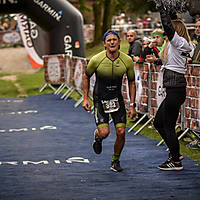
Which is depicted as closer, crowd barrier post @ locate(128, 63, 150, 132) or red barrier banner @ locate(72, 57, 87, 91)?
crowd barrier post @ locate(128, 63, 150, 132)

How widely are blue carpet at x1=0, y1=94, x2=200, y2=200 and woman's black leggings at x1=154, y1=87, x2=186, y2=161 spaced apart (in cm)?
39

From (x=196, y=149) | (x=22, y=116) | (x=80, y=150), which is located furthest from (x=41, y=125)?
(x=196, y=149)

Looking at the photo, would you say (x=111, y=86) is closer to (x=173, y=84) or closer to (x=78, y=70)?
(x=173, y=84)

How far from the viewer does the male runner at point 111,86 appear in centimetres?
741

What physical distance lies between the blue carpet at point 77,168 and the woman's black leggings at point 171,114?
15.5 inches

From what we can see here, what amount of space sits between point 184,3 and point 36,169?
10.5ft

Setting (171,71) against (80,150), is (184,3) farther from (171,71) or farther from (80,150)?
(80,150)

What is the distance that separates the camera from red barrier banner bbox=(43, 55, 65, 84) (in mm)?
18480

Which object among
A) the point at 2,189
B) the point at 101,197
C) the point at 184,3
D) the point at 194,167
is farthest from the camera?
the point at 194,167

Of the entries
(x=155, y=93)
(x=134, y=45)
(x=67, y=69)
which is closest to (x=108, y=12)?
(x=67, y=69)

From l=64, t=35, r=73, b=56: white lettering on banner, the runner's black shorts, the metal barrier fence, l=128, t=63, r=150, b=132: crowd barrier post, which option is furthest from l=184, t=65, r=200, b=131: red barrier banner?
l=64, t=35, r=73, b=56: white lettering on banner

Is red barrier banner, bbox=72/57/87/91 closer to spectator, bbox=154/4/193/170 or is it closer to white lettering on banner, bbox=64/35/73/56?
white lettering on banner, bbox=64/35/73/56

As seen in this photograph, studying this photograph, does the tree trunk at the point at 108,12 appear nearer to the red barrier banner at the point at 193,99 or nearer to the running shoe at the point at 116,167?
the red barrier banner at the point at 193,99

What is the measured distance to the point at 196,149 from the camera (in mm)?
9102
